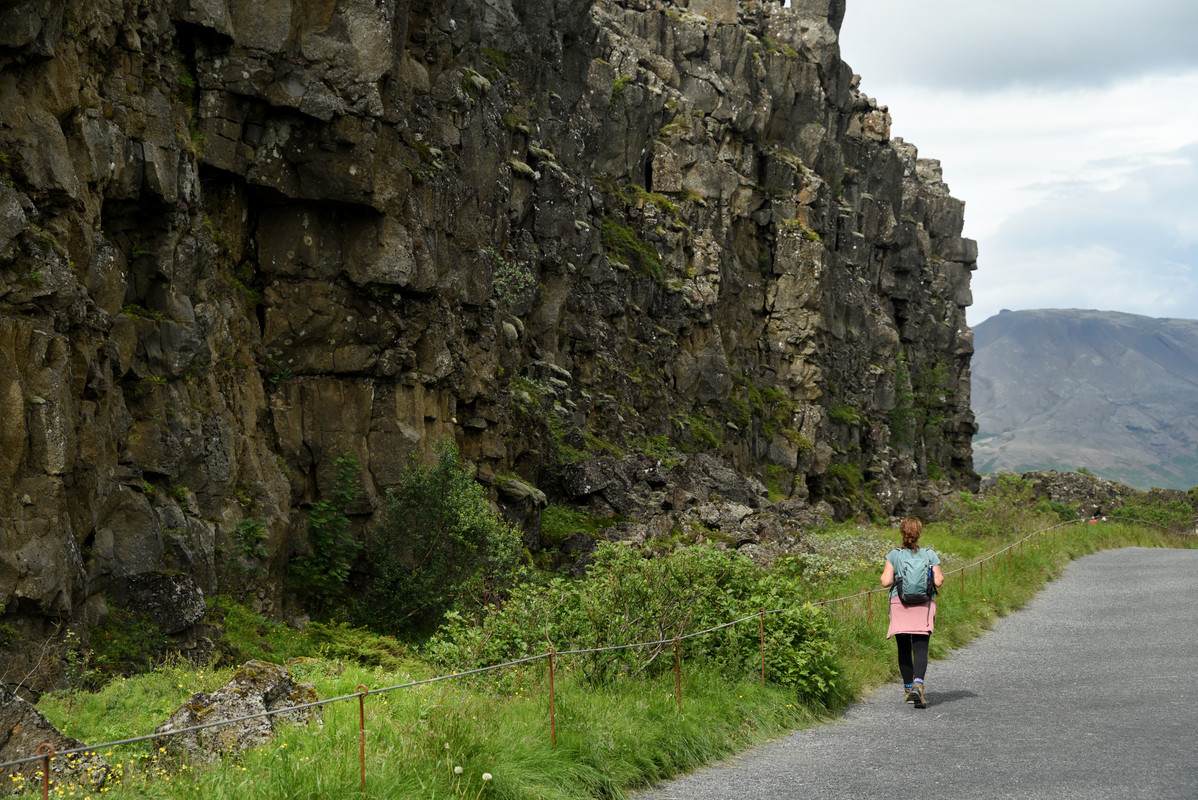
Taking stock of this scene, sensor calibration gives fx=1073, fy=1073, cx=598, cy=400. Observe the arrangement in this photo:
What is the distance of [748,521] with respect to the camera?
139 ft

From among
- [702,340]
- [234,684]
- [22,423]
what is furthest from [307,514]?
[702,340]

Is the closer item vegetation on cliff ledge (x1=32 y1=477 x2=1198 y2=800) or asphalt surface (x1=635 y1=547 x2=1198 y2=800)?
vegetation on cliff ledge (x1=32 y1=477 x2=1198 y2=800)

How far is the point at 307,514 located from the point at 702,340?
36.1 meters

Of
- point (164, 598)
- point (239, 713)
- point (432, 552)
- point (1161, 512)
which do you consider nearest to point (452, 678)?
point (239, 713)

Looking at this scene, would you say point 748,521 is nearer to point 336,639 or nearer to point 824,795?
point 336,639

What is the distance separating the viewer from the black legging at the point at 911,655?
13.3m

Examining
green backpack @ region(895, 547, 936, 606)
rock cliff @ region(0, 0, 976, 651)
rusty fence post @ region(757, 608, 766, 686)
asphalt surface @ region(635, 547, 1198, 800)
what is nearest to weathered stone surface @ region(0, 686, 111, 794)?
asphalt surface @ region(635, 547, 1198, 800)

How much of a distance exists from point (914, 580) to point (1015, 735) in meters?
2.38

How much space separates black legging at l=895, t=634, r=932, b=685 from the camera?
13.3 metres

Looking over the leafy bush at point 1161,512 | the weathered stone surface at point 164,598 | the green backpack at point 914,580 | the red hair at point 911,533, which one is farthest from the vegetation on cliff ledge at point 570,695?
the leafy bush at point 1161,512

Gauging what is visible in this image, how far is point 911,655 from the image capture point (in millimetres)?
13789

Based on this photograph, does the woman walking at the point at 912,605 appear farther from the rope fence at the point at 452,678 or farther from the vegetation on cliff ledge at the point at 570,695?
the rope fence at the point at 452,678

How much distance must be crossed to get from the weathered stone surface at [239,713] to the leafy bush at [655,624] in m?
3.27

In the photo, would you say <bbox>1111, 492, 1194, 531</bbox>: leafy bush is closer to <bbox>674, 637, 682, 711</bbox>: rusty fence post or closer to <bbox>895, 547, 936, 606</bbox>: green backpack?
<bbox>895, 547, 936, 606</bbox>: green backpack
